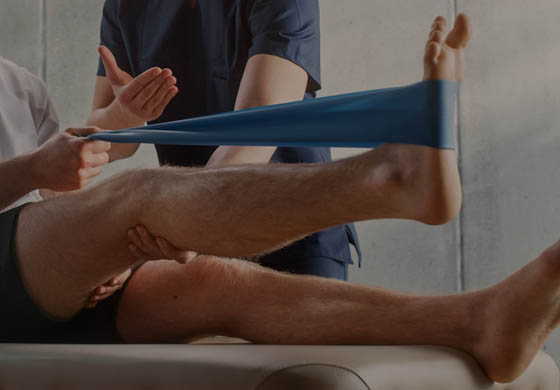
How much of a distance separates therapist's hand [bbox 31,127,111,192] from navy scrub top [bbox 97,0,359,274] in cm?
52

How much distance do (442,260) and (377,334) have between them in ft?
5.88

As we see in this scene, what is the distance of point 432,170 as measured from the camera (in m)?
0.85

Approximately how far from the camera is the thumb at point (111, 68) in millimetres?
1714

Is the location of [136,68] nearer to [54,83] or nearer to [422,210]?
[422,210]

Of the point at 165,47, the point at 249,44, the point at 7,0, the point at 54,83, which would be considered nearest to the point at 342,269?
the point at 249,44

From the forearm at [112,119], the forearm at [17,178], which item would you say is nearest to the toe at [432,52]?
the forearm at [17,178]

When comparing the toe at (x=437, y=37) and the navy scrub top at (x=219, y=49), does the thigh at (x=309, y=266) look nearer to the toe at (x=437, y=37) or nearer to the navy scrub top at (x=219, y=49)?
the navy scrub top at (x=219, y=49)

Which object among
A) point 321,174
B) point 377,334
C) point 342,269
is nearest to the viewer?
point 321,174

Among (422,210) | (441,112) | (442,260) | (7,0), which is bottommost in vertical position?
(442,260)

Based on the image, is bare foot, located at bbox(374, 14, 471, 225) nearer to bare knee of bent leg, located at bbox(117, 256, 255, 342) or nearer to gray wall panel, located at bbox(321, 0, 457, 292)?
bare knee of bent leg, located at bbox(117, 256, 255, 342)

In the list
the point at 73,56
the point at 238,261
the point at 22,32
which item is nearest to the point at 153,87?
the point at 238,261

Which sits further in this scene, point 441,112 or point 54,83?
point 54,83

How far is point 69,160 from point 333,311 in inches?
19.8

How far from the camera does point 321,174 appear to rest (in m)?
0.93
